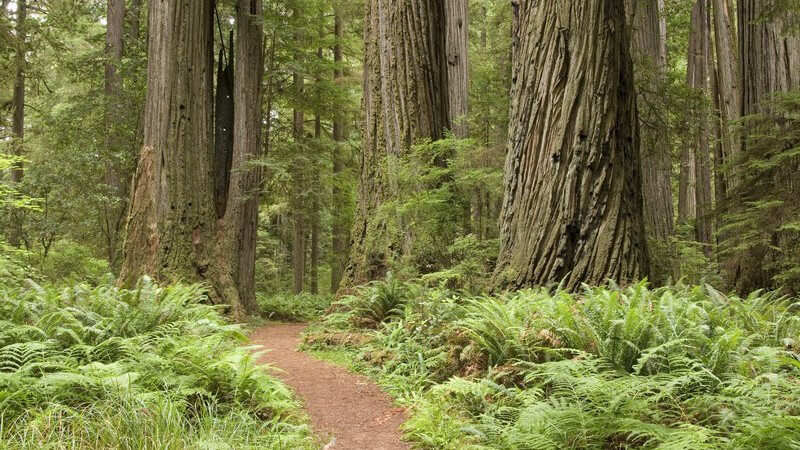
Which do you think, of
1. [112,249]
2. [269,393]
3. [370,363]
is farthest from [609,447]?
[112,249]

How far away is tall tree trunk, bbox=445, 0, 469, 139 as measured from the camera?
36.1 ft

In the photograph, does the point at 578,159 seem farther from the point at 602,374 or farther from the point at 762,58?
the point at 762,58

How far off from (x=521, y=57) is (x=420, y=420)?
4.39m

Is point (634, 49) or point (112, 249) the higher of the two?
point (634, 49)

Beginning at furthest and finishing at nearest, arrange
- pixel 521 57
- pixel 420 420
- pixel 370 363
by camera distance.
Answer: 1. pixel 521 57
2. pixel 370 363
3. pixel 420 420

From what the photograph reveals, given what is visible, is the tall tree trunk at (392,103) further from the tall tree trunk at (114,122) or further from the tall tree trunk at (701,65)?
the tall tree trunk at (701,65)

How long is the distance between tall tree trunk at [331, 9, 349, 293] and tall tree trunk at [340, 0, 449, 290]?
6748 mm

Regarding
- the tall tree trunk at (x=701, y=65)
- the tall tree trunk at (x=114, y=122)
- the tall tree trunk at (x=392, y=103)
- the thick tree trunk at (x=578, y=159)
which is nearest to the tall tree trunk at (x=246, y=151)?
the tall tree trunk at (x=392, y=103)

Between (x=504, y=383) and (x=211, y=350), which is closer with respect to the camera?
(x=504, y=383)

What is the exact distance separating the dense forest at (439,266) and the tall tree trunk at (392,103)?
4cm

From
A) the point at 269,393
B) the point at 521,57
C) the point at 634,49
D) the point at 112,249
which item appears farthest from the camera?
the point at 112,249

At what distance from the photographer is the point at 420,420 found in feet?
14.1

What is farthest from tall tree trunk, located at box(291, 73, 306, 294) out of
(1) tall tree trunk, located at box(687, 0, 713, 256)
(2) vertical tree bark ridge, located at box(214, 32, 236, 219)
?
(1) tall tree trunk, located at box(687, 0, 713, 256)

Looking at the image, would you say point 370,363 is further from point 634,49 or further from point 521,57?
point 634,49
